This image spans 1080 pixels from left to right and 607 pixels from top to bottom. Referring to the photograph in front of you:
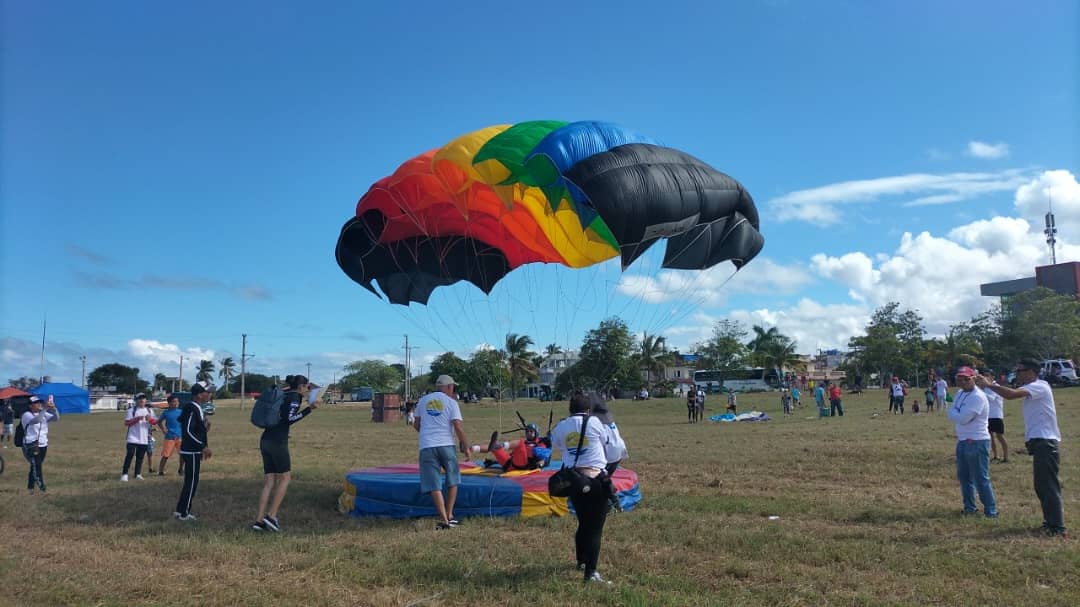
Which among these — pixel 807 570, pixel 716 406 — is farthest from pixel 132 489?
pixel 716 406

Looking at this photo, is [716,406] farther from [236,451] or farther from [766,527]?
[766,527]

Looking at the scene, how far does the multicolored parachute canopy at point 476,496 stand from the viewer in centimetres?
783

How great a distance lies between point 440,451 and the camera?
294 inches

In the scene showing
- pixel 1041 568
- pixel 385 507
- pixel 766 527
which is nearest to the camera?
pixel 1041 568

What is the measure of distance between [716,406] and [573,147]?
105ft

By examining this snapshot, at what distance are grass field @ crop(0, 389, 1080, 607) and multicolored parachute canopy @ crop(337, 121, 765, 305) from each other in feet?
11.3

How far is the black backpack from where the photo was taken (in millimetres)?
7672

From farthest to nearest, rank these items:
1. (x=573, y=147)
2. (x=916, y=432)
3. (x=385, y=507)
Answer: (x=916, y=432) → (x=573, y=147) → (x=385, y=507)

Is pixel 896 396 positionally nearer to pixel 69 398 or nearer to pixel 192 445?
pixel 192 445

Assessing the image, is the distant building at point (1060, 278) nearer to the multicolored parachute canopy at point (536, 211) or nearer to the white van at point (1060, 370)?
the white van at point (1060, 370)

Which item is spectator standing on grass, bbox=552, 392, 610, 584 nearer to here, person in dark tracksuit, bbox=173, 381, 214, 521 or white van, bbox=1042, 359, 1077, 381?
person in dark tracksuit, bbox=173, 381, 214, 521

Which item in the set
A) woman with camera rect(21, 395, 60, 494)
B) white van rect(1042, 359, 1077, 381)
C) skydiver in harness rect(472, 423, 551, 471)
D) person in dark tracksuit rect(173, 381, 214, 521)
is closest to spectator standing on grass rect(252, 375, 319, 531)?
person in dark tracksuit rect(173, 381, 214, 521)

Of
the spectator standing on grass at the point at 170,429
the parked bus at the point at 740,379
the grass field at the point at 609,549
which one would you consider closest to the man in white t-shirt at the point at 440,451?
the grass field at the point at 609,549

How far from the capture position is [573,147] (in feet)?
28.6
